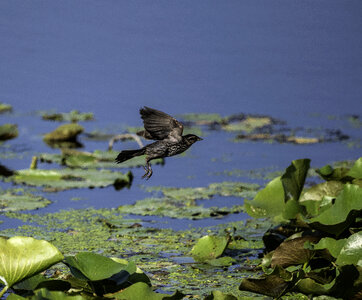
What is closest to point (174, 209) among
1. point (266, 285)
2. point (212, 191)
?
point (212, 191)

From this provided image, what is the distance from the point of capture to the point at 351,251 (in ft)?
7.05

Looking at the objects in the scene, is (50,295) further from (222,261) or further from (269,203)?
(269,203)

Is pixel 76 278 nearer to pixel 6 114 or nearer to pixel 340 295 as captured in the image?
pixel 340 295

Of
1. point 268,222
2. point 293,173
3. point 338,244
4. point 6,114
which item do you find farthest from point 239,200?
point 6,114

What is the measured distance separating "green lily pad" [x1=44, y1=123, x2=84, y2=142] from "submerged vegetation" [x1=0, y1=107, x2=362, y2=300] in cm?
113

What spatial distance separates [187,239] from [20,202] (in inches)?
46.3

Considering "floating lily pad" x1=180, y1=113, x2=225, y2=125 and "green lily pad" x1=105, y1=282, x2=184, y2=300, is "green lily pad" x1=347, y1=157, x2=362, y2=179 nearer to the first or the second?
"green lily pad" x1=105, y1=282, x2=184, y2=300

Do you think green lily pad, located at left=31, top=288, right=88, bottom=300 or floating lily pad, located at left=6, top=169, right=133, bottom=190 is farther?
floating lily pad, located at left=6, top=169, right=133, bottom=190

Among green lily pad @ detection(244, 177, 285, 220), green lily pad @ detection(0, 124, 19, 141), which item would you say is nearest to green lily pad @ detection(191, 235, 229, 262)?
green lily pad @ detection(244, 177, 285, 220)

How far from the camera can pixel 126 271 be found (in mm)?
1845

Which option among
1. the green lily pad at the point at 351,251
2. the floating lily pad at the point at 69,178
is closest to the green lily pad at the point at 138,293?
the green lily pad at the point at 351,251

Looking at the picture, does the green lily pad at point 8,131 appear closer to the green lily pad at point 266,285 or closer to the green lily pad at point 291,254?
the green lily pad at point 291,254

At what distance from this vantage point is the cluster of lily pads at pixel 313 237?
6.29 feet

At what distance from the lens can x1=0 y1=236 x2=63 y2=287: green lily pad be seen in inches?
66.8
